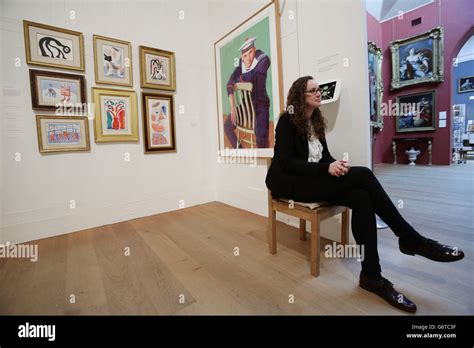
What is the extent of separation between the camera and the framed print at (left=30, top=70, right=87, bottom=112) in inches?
88.2

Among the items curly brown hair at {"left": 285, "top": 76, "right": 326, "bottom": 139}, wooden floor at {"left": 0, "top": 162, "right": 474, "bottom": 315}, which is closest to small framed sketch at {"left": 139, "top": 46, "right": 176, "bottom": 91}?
wooden floor at {"left": 0, "top": 162, "right": 474, "bottom": 315}

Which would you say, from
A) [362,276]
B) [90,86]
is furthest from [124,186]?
[362,276]

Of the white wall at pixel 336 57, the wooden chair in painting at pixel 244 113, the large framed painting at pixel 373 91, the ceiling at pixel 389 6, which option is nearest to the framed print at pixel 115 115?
the wooden chair in painting at pixel 244 113

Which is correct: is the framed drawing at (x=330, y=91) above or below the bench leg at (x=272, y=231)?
above

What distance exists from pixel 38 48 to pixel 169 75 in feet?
4.27

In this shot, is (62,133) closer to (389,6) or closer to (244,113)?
(244,113)

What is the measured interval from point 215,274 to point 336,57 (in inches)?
74.4

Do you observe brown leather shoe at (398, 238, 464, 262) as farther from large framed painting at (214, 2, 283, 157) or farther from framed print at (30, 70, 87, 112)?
framed print at (30, 70, 87, 112)

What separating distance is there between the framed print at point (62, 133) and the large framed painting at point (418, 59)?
765 centimetres

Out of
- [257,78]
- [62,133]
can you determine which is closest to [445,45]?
[257,78]

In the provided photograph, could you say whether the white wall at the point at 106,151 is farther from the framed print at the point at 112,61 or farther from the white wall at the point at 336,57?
the white wall at the point at 336,57

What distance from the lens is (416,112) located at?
20.9ft

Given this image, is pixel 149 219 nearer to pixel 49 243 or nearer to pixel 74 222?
pixel 74 222

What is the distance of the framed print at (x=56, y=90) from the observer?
224 centimetres
